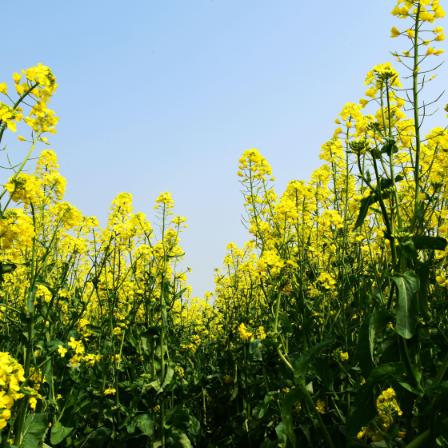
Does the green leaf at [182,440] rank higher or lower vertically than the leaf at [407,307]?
lower

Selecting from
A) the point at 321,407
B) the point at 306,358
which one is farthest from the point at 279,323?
the point at 306,358

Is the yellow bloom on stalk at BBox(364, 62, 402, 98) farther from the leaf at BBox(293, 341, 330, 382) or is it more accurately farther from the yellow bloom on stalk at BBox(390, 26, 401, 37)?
the leaf at BBox(293, 341, 330, 382)

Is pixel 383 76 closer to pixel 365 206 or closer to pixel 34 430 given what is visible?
pixel 365 206

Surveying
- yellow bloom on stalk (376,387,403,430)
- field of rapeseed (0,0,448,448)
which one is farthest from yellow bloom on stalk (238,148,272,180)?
yellow bloom on stalk (376,387,403,430)

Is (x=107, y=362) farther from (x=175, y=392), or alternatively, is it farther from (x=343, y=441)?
(x=343, y=441)

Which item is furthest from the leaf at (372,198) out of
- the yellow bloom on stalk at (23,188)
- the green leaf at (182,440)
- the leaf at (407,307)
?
the green leaf at (182,440)

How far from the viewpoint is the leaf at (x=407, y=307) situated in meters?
2.01

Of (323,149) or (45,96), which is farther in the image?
(323,149)

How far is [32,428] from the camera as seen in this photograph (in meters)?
2.94

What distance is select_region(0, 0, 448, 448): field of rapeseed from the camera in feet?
7.45

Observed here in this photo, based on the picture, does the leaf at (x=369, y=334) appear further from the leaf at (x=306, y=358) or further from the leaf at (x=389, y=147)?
the leaf at (x=389, y=147)

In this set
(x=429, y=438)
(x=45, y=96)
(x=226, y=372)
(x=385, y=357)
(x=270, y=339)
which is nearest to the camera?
(x=429, y=438)

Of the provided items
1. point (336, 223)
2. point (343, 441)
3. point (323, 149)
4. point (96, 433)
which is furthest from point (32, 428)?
point (323, 149)

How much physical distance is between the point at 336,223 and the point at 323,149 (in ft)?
3.06
